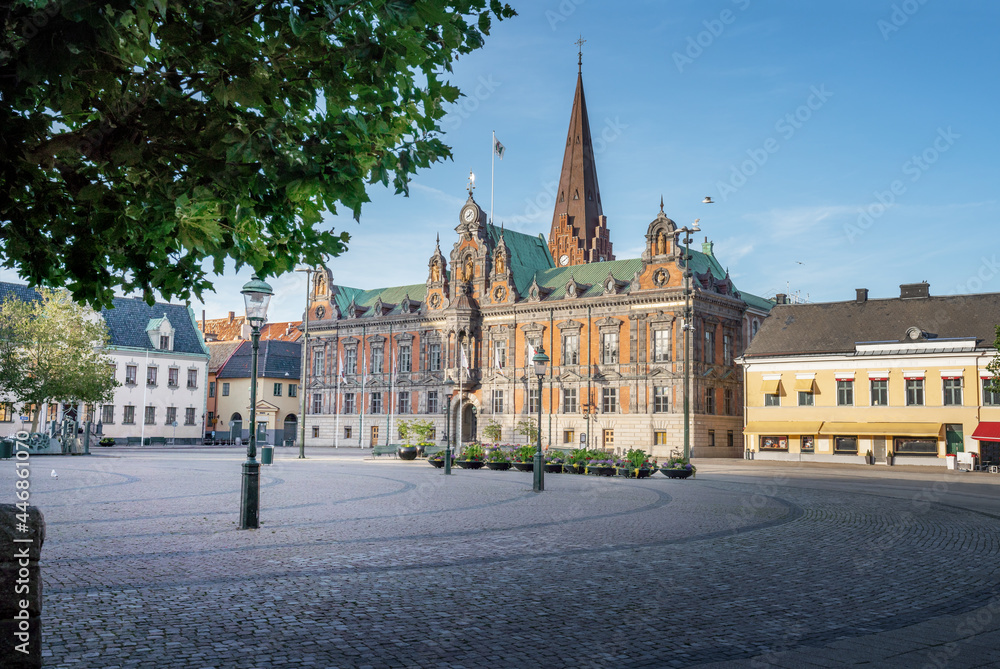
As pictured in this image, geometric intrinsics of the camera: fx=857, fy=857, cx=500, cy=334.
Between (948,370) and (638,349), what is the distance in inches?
829

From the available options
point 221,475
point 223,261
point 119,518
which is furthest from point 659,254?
point 223,261

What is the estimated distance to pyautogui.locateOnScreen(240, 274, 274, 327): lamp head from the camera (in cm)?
1526

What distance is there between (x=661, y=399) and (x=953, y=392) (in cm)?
1930

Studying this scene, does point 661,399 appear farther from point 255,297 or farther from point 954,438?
point 255,297

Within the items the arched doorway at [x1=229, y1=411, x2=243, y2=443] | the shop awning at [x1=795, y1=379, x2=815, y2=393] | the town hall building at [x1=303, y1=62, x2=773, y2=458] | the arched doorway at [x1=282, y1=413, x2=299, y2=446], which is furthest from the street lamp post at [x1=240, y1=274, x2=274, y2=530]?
the arched doorway at [x1=282, y1=413, x2=299, y2=446]

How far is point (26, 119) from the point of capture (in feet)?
20.8

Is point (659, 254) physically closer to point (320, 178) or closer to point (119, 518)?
A: point (119, 518)

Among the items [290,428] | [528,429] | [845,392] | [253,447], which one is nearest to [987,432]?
[845,392]

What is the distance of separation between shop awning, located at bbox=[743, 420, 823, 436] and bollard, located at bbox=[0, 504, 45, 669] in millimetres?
51694

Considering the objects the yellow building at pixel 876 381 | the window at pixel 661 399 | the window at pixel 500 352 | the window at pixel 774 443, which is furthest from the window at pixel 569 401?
the window at pixel 774 443

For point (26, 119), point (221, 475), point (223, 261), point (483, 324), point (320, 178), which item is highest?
point (483, 324)

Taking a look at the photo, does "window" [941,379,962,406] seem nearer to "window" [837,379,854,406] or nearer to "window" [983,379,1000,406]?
"window" [983,379,1000,406]

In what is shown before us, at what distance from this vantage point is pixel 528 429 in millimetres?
63844

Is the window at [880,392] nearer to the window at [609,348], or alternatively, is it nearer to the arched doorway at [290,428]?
the window at [609,348]
